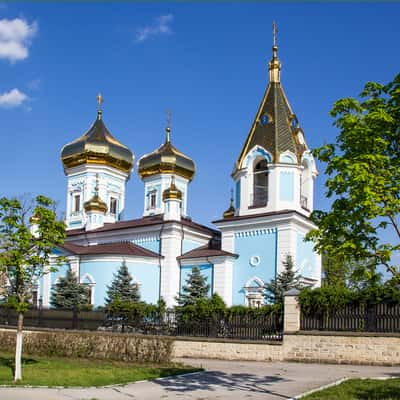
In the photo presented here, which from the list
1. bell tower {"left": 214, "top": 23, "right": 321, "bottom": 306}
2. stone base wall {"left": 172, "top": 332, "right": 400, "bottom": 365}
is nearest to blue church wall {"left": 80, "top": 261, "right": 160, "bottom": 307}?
bell tower {"left": 214, "top": 23, "right": 321, "bottom": 306}

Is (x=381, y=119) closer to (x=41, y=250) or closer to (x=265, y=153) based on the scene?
(x=41, y=250)

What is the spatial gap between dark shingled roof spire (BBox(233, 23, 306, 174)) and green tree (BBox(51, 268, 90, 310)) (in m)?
8.76

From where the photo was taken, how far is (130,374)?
1149 cm

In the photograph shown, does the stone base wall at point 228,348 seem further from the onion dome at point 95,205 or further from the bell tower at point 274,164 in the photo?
the onion dome at point 95,205

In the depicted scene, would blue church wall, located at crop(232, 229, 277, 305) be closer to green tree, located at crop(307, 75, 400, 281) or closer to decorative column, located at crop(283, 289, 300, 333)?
decorative column, located at crop(283, 289, 300, 333)

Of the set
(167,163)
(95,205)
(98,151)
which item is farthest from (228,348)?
(98,151)

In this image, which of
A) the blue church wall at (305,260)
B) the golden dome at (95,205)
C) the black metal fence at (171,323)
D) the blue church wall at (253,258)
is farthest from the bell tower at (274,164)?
the golden dome at (95,205)

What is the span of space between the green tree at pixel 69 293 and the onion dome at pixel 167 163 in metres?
9.89

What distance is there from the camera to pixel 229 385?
10461 mm

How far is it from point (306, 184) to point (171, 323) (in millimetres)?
11190

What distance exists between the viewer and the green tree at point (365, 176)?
7.60 m

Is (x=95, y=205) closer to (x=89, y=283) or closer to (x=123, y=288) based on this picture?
(x=89, y=283)

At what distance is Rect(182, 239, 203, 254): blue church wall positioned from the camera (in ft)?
92.4

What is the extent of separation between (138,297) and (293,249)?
727 centimetres
